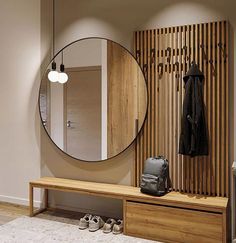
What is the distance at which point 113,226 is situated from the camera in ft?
10.3

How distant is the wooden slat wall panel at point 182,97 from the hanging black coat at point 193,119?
0.14m

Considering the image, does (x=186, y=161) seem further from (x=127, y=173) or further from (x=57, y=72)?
(x=57, y=72)

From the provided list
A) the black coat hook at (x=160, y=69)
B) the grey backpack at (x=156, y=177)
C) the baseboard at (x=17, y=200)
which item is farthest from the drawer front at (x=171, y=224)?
the baseboard at (x=17, y=200)

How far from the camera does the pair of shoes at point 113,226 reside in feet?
10.1

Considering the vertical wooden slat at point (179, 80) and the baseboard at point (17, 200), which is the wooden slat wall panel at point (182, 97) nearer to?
the vertical wooden slat at point (179, 80)

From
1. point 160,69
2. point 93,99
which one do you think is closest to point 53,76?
point 93,99

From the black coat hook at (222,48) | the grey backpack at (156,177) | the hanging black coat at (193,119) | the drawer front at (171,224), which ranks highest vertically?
the black coat hook at (222,48)

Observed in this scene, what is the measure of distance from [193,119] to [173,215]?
942 mm

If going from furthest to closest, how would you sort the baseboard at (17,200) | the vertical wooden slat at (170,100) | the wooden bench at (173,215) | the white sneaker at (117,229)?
the baseboard at (17,200) → the vertical wooden slat at (170,100) → the white sneaker at (117,229) → the wooden bench at (173,215)

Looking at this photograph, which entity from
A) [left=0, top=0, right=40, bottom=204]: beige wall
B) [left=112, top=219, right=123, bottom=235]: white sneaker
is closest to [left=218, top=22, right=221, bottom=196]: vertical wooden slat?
[left=112, top=219, right=123, bottom=235]: white sneaker

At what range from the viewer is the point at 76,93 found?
3701 millimetres

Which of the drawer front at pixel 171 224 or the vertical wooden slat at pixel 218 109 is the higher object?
the vertical wooden slat at pixel 218 109

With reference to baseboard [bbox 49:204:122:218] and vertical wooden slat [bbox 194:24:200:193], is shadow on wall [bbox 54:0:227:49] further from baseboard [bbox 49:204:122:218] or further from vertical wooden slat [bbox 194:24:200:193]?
baseboard [bbox 49:204:122:218]

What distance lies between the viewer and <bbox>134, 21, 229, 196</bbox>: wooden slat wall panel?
299cm
